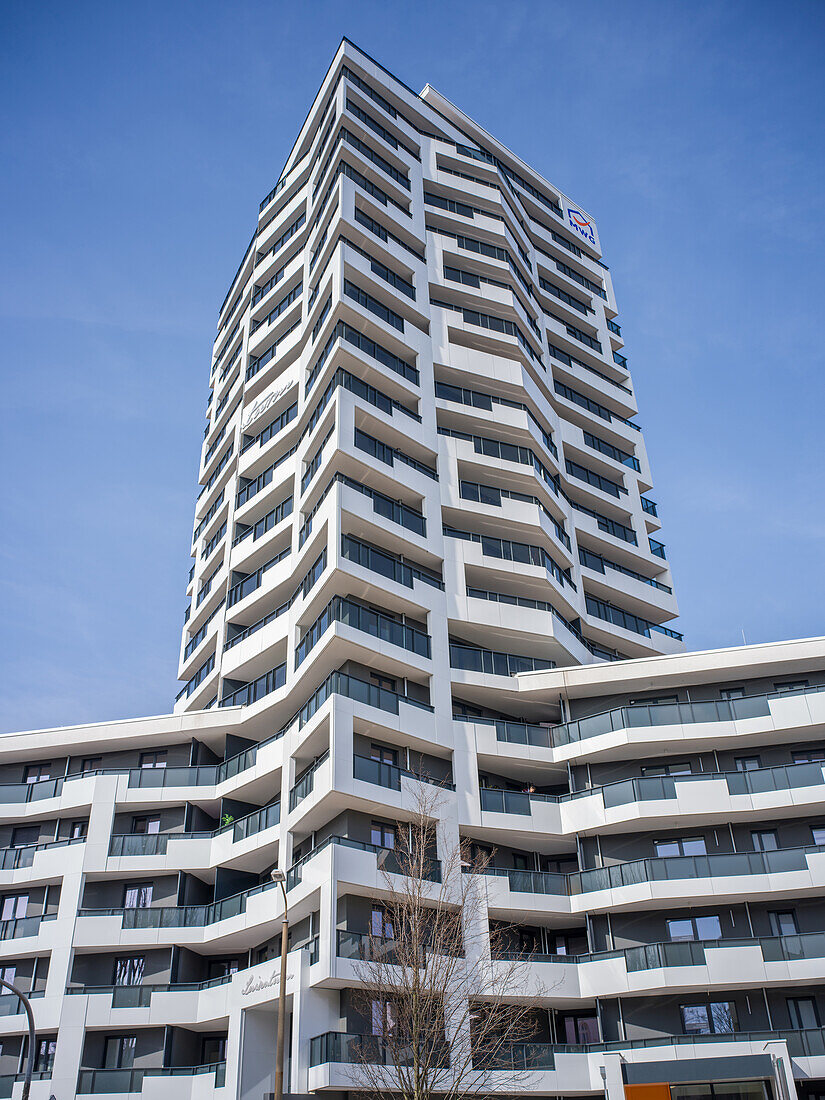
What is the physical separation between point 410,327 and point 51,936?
30564mm

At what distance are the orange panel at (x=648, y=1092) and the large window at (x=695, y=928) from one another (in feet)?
16.7

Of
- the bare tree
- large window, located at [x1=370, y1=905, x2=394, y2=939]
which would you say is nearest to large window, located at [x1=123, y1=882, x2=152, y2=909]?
large window, located at [x1=370, y1=905, x2=394, y2=939]

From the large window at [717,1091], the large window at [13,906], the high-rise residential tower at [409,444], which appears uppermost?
the high-rise residential tower at [409,444]

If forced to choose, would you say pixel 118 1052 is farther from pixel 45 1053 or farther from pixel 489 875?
pixel 489 875

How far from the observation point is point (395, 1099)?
2716 cm

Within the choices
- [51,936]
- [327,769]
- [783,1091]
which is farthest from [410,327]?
[783,1091]

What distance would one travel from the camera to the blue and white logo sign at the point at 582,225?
68.1 meters

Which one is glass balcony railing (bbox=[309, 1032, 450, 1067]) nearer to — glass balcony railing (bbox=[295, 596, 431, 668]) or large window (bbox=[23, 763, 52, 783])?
glass balcony railing (bbox=[295, 596, 431, 668])

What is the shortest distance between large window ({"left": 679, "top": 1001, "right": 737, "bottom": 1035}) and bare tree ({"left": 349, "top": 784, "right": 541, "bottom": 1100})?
17.1 feet

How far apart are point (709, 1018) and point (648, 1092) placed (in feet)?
11.8

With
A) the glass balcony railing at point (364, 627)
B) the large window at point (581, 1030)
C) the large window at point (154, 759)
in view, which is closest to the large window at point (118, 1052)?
the large window at point (154, 759)

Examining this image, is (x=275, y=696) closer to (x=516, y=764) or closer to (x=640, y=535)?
(x=516, y=764)

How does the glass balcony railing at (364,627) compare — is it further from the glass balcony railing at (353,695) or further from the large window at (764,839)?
the large window at (764,839)

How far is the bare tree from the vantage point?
27.4 m
